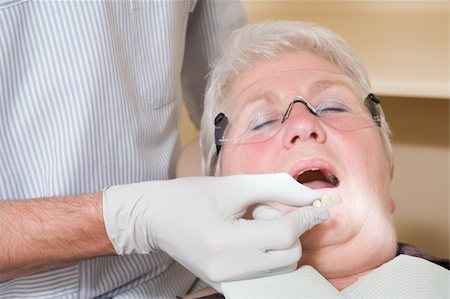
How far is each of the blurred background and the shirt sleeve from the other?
0.60 metres

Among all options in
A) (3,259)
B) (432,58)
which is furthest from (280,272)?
(432,58)

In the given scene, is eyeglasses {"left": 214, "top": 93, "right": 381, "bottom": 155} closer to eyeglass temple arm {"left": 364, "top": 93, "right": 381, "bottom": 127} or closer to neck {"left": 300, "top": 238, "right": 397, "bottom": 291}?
eyeglass temple arm {"left": 364, "top": 93, "right": 381, "bottom": 127}

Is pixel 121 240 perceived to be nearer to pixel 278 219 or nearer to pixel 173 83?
pixel 278 219

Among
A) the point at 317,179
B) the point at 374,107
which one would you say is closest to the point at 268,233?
the point at 317,179

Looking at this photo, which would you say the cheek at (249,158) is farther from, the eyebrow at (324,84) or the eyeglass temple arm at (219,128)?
the eyebrow at (324,84)

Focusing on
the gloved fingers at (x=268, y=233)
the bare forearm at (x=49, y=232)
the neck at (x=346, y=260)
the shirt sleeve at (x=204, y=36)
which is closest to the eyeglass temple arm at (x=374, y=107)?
the neck at (x=346, y=260)

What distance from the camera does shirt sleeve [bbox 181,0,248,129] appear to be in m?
1.82

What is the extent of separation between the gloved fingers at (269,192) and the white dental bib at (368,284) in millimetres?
139

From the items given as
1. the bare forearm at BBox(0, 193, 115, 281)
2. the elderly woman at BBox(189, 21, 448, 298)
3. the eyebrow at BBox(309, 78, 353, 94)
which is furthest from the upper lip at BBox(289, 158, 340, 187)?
the bare forearm at BBox(0, 193, 115, 281)

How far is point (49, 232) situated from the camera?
1.23 m

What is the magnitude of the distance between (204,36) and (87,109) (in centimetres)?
59

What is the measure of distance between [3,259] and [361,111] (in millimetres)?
868

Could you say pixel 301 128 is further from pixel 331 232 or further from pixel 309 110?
pixel 331 232

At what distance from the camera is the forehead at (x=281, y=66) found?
4.73ft
